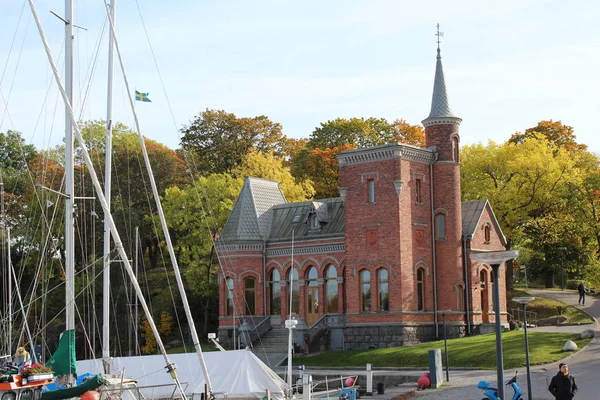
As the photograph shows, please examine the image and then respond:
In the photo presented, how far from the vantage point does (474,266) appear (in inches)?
2071

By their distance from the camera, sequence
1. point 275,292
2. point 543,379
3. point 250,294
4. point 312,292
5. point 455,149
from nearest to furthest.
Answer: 1. point 543,379
2. point 455,149
3. point 312,292
4. point 275,292
5. point 250,294

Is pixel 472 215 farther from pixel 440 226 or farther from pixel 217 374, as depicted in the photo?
pixel 217 374

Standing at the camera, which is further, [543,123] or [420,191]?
[543,123]

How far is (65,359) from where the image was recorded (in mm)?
21812

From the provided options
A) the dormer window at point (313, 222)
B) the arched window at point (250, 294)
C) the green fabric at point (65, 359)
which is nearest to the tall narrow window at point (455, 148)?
the dormer window at point (313, 222)

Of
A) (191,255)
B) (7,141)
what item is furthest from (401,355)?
(7,141)

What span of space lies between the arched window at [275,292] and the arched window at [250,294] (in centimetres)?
111

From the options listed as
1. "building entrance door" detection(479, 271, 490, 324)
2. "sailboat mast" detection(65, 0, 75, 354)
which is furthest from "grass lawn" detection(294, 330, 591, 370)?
"sailboat mast" detection(65, 0, 75, 354)

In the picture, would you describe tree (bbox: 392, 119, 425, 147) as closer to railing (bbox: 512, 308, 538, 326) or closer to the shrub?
railing (bbox: 512, 308, 538, 326)

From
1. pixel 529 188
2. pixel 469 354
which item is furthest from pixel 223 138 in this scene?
pixel 469 354

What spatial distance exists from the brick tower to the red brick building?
0.19 ft

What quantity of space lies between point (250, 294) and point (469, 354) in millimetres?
19018

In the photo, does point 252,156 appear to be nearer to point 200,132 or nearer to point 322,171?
point 322,171

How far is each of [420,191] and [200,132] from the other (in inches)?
1478
